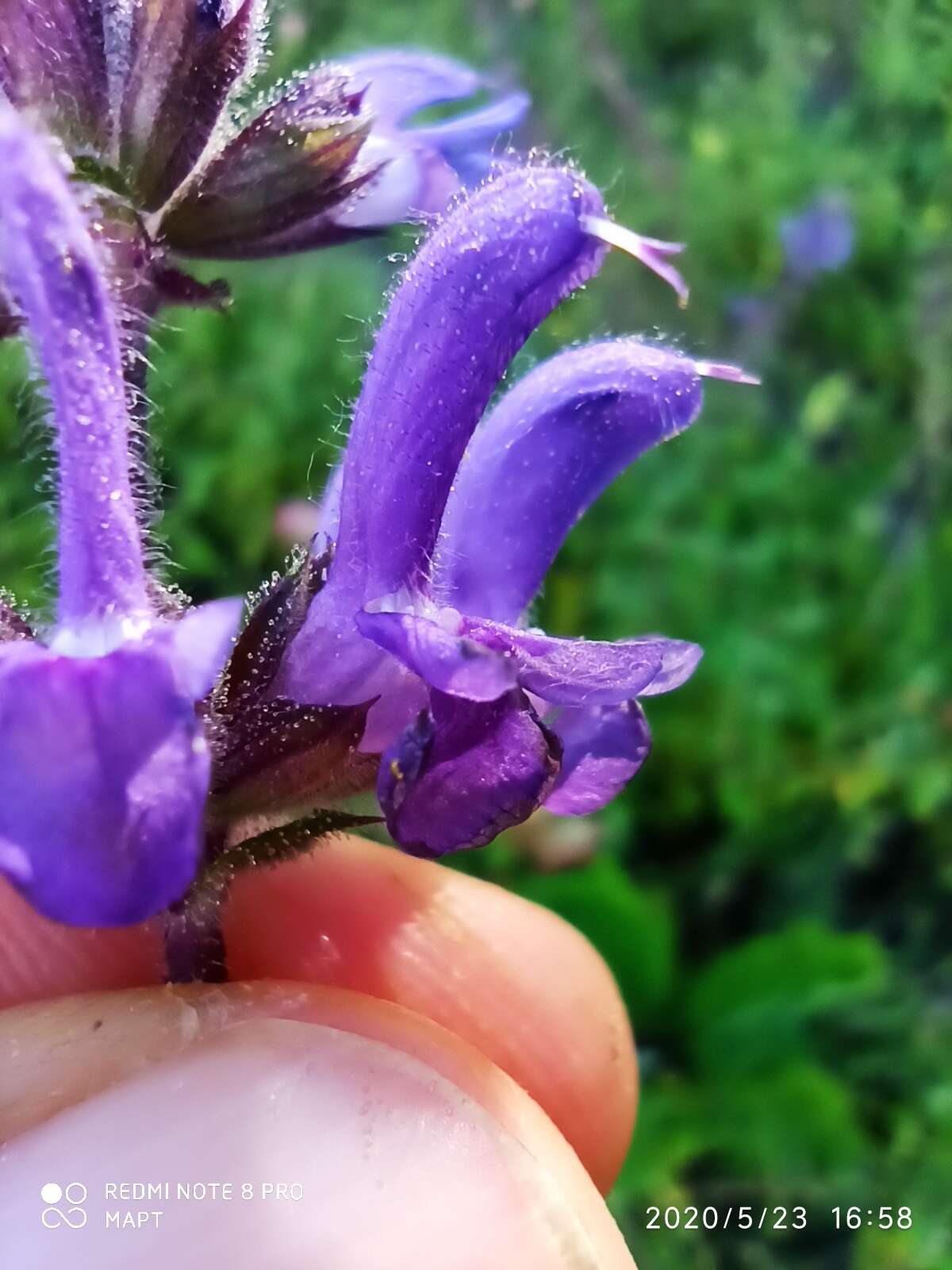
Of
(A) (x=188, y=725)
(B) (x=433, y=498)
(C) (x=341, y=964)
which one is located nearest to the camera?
(A) (x=188, y=725)

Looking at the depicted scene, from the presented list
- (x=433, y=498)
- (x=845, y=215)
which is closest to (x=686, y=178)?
(x=845, y=215)

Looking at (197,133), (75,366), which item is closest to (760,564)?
(197,133)

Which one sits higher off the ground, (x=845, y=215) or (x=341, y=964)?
(x=845, y=215)

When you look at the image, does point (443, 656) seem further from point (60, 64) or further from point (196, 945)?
point (60, 64)

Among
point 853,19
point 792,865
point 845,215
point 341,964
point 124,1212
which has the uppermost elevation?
point 853,19

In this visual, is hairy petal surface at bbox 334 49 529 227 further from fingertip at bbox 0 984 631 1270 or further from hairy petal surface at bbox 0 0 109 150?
fingertip at bbox 0 984 631 1270

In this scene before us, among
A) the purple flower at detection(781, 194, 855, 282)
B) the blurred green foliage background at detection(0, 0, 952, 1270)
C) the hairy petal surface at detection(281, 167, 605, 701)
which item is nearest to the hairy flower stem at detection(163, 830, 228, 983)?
the hairy petal surface at detection(281, 167, 605, 701)

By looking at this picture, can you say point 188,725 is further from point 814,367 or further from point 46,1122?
point 814,367
